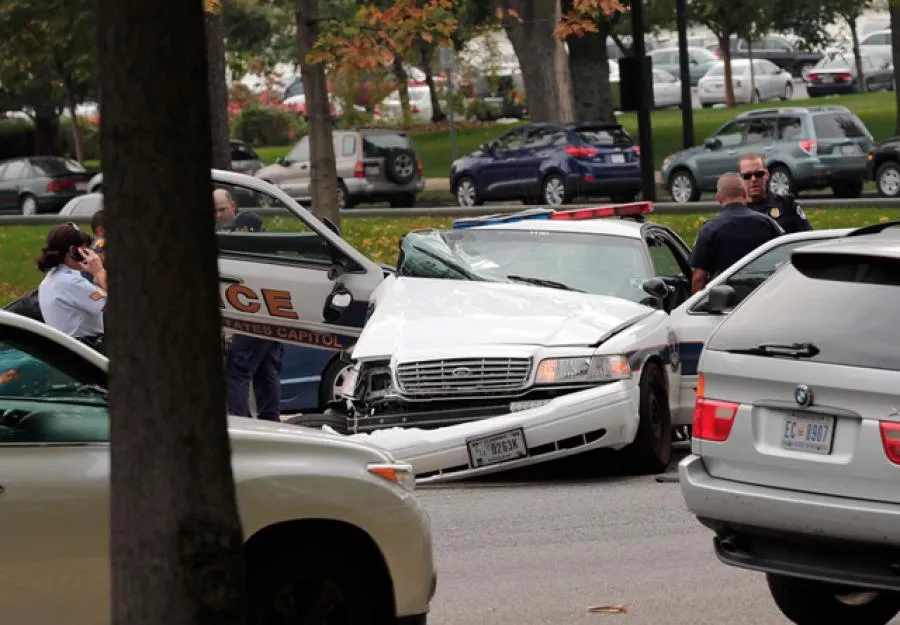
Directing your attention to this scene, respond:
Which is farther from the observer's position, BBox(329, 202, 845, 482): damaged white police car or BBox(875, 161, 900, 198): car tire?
BBox(875, 161, 900, 198): car tire

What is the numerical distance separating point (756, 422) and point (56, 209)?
129ft

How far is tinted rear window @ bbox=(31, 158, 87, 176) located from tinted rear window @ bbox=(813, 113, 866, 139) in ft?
62.3

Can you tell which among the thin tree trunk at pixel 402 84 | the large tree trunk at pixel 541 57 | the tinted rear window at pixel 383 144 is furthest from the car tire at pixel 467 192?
the thin tree trunk at pixel 402 84

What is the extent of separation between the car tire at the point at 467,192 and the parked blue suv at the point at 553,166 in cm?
2

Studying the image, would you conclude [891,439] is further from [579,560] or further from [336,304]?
[336,304]

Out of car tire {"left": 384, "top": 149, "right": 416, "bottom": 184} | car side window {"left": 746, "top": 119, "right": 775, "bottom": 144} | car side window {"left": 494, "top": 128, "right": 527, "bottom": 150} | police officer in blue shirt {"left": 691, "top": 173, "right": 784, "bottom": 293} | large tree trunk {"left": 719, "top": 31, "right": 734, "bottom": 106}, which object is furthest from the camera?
large tree trunk {"left": 719, "top": 31, "right": 734, "bottom": 106}

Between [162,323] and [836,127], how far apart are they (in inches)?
1220

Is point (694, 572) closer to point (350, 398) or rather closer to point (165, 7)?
point (350, 398)

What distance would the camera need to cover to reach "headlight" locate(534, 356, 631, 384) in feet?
36.3

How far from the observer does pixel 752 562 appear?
23.3ft

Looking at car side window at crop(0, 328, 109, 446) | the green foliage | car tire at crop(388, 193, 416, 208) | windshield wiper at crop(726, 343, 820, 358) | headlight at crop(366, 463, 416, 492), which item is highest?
the green foliage

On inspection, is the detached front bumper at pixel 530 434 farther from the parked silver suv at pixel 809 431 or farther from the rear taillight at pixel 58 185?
the rear taillight at pixel 58 185

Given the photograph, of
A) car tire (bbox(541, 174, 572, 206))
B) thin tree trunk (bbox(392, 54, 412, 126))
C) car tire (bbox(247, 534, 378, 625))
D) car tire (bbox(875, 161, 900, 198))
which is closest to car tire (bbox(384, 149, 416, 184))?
car tire (bbox(541, 174, 572, 206))

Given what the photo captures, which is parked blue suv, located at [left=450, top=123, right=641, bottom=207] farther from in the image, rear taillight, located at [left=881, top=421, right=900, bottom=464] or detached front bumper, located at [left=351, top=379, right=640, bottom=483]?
rear taillight, located at [left=881, top=421, right=900, bottom=464]
